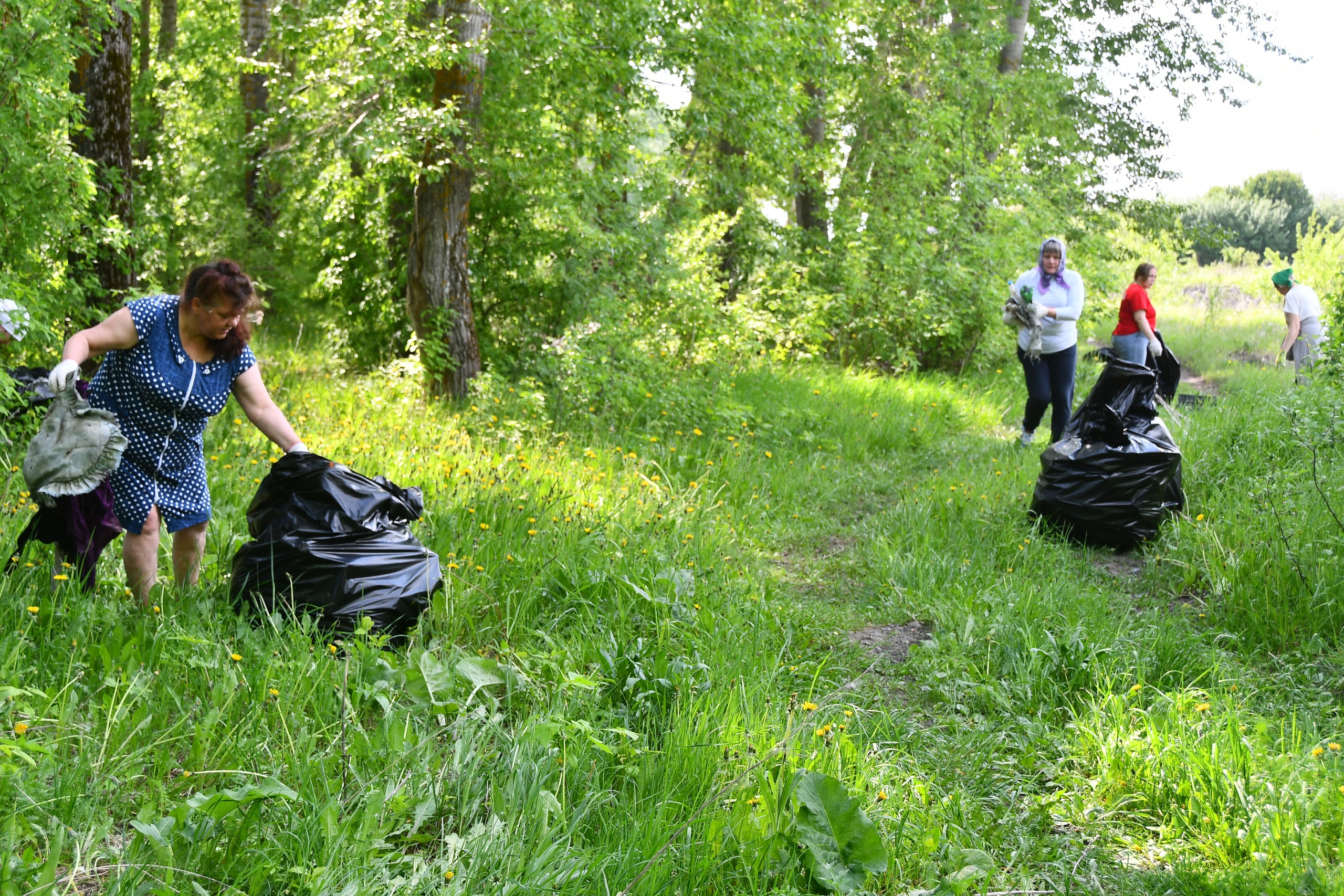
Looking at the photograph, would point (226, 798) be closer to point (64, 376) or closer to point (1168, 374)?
point (64, 376)

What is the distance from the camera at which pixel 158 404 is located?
354 cm

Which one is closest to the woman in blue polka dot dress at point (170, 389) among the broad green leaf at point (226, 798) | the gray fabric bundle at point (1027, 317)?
the broad green leaf at point (226, 798)

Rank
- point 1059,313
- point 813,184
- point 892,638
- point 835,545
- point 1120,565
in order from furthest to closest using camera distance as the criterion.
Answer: point 813,184
point 1059,313
point 835,545
point 1120,565
point 892,638

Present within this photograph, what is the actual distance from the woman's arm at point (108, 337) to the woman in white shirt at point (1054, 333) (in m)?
6.05

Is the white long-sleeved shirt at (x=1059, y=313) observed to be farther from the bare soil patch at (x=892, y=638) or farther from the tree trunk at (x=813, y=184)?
the tree trunk at (x=813, y=184)

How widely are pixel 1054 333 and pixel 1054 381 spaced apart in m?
0.40

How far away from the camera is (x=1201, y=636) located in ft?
13.6

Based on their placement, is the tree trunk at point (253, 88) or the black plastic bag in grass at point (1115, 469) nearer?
the black plastic bag in grass at point (1115, 469)

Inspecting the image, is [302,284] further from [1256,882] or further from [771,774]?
[1256,882]

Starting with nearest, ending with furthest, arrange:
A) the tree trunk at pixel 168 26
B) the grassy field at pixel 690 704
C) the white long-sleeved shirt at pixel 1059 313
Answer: the grassy field at pixel 690 704, the white long-sleeved shirt at pixel 1059 313, the tree trunk at pixel 168 26

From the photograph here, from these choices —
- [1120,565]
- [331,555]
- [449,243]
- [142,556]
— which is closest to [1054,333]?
[1120,565]

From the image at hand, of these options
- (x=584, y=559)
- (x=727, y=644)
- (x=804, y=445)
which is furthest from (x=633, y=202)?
(x=727, y=644)

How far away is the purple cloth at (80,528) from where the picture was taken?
135 inches

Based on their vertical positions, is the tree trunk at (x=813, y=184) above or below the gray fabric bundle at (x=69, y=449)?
above
